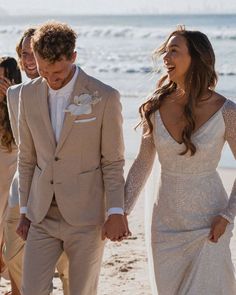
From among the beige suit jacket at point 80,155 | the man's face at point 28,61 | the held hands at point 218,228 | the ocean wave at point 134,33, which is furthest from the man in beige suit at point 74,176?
the ocean wave at point 134,33

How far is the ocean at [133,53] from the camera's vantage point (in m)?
17.3

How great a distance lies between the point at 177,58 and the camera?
5145 millimetres

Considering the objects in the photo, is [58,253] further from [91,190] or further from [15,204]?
[15,204]

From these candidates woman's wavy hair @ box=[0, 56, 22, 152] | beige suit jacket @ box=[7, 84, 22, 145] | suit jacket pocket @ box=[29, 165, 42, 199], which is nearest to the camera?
suit jacket pocket @ box=[29, 165, 42, 199]

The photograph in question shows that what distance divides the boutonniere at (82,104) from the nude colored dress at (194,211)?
17.6 inches

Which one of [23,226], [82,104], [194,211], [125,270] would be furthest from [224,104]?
[125,270]

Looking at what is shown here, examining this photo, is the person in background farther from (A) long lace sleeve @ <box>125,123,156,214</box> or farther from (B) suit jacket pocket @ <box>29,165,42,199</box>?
(A) long lace sleeve @ <box>125,123,156,214</box>

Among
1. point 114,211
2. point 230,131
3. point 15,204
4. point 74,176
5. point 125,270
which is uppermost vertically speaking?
point 230,131

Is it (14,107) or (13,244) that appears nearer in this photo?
(14,107)

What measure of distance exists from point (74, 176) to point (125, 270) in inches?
113

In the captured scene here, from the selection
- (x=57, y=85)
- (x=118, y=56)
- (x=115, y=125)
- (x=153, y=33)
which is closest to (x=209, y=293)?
(x=115, y=125)

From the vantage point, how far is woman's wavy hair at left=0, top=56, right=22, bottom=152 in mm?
6691

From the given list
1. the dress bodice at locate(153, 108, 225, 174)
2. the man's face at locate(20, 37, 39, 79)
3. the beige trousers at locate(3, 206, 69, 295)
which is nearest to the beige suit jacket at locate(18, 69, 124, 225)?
→ the dress bodice at locate(153, 108, 225, 174)

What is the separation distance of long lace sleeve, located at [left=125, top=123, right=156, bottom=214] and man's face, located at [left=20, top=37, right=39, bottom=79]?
4.00 ft
